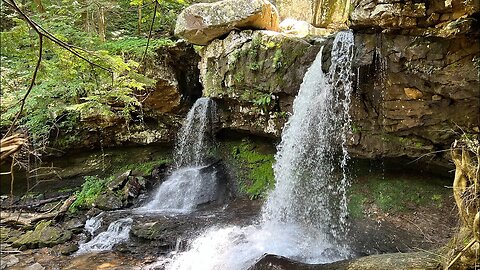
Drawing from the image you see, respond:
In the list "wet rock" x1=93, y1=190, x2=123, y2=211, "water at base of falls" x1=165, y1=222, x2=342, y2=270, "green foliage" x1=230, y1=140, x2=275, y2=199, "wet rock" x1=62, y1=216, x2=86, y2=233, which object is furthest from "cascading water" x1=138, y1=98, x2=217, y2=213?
"water at base of falls" x1=165, y1=222, x2=342, y2=270

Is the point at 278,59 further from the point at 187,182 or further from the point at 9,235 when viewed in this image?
the point at 9,235

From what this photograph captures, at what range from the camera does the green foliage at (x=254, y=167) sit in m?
9.30

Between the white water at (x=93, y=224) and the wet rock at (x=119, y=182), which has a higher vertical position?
the wet rock at (x=119, y=182)

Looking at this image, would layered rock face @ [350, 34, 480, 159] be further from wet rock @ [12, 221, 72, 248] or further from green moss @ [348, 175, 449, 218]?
wet rock @ [12, 221, 72, 248]

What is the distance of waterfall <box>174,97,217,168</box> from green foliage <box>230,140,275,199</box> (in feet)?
2.98

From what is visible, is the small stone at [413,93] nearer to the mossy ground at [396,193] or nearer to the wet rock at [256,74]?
the mossy ground at [396,193]

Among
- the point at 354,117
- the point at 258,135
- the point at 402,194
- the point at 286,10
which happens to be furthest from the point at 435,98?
the point at 286,10

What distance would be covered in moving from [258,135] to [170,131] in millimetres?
3310

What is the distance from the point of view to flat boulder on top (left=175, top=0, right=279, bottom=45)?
29.0 feet

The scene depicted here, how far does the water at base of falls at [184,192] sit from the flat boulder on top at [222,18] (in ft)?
13.3

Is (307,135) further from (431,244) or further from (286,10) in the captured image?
(286,10)

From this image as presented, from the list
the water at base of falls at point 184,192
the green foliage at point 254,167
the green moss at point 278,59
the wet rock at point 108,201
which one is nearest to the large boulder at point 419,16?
the green moss at point 278,59

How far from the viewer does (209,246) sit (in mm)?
6441

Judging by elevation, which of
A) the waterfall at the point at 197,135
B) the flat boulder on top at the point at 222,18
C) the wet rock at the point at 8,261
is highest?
the flat boulder on top at the point at 222,18
